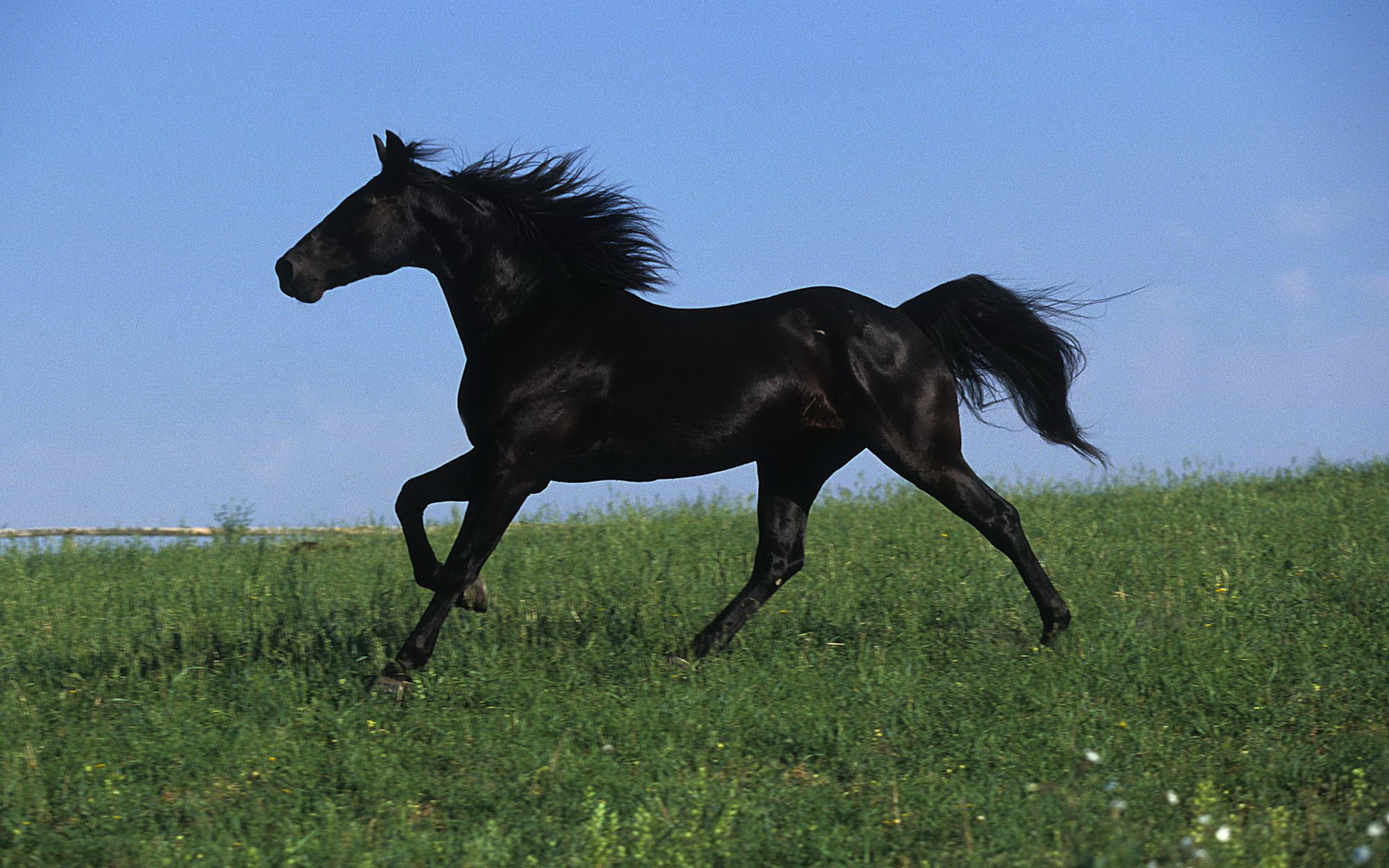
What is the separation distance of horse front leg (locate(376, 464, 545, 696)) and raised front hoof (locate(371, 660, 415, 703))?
0.10 feet

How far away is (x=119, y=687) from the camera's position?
5.67 m

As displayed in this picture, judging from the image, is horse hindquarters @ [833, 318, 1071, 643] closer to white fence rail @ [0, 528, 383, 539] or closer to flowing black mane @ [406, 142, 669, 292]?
flowing black mane @ [406, 142, 669, 292]

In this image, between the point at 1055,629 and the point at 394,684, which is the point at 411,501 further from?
the point at 1055,629

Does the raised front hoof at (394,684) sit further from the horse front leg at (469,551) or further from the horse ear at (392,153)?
the horse ear at (392,153)

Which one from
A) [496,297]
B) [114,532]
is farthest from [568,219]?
[114,532]

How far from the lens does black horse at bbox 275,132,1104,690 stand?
232 inches

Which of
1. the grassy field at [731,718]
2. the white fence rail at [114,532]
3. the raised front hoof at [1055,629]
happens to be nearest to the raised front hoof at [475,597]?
the grassy field at [731,718]

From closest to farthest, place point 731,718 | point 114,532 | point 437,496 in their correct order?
1. point 731,718
2. point 437,496
3. point 114,532

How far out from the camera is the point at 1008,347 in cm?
687

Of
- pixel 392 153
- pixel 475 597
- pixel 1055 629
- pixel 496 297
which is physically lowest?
pixel 1055 629

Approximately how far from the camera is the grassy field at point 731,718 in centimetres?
376

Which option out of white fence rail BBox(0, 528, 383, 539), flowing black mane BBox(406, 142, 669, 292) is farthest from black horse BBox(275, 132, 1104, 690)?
white fence rail BBox(0, 528, 383, 539)

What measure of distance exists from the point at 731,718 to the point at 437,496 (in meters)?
2.05

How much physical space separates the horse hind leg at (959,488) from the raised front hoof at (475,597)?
6.85 feet
